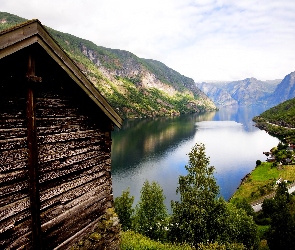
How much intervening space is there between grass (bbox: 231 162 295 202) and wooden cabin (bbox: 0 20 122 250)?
49.7 m

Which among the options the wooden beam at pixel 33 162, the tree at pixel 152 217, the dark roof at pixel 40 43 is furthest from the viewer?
the tree at pixel 152 217

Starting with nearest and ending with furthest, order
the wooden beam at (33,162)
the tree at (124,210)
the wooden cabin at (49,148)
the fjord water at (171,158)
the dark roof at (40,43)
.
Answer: the dark roof at (40,43)
the wooden cabin at (49,148)
the wooden beam at (33,162)
the tree at (124,210)
the fjord water at (171,158)

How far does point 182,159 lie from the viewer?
9269 cm

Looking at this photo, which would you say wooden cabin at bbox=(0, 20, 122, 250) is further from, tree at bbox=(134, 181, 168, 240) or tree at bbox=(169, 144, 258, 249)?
tree at bbox=(134, 181, 168, 240)

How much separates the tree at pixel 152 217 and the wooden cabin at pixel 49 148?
2657cm

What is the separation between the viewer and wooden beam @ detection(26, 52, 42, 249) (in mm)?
7359

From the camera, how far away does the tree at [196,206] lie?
27.8m

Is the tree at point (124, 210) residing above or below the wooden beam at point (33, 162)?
below

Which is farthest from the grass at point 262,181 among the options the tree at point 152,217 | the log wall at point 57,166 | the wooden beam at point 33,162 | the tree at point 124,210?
the wooden beam at point 33,162

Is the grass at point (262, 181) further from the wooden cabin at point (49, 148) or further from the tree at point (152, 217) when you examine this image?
the wooden cabin at point (49, 148)

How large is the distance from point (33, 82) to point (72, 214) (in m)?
4.47

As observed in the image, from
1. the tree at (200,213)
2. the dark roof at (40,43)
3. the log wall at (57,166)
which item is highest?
the dark roof at (40,43)

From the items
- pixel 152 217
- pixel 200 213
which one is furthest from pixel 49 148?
pixel 152 217

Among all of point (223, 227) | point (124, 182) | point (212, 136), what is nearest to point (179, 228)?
point (223, 227)
